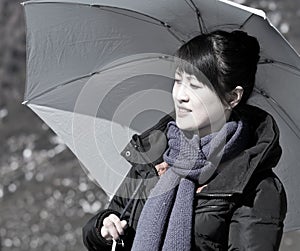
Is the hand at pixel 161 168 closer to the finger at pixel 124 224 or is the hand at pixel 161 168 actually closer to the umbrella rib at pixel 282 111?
the finger at pixel 124 224

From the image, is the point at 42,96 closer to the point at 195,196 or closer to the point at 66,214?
the point at 195,196

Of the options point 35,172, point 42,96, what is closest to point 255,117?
point 42,96

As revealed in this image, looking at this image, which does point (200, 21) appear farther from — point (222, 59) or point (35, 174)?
point (35, 174)

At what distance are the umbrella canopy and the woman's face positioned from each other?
0.96 ft

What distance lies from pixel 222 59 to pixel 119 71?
2.39 ft

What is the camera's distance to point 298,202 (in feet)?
11.3

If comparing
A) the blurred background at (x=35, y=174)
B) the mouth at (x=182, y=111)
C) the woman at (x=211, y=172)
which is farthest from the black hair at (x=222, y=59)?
the blurred background at (x=35, y=174)

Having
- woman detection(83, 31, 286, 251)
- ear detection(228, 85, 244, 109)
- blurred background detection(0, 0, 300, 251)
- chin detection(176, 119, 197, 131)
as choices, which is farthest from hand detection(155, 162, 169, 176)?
blurred background detection(0, 0, 300, 251)

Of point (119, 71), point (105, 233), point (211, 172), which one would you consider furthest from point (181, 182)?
point (119, 71)

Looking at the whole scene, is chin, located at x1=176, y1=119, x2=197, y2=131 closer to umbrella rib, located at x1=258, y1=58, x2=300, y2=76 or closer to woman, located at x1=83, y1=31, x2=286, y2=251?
woman, located at x1=83, y1=31, x2=286, y2=251

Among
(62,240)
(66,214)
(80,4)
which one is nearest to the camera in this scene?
(80,4)

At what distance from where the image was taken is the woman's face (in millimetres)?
2879

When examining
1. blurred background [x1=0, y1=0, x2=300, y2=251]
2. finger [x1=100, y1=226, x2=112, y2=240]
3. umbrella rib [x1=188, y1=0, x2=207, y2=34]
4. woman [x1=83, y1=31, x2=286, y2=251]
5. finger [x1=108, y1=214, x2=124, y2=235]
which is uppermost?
umbrella rib [x1=188, y1=0, x2=207, y2=34]

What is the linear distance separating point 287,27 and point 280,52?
26.2 ft
